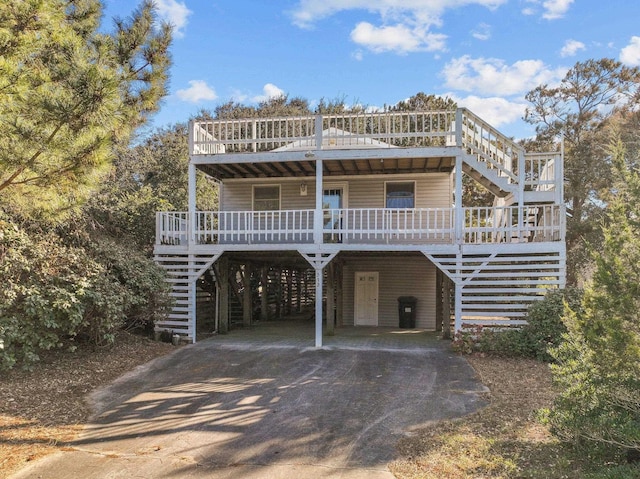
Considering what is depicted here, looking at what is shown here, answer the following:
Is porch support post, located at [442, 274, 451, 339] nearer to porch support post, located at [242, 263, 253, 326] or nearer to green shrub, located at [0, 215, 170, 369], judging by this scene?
porch support post, located at [242, 263, 253, 326]

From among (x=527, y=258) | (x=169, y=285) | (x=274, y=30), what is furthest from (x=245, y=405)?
(x=274, y=30)

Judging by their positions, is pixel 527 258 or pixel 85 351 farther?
pixel 527 258

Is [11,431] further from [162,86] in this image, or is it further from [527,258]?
[527,258]

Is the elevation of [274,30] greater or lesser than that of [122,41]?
greater

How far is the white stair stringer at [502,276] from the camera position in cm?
932

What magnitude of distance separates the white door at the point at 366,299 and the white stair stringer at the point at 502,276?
380cm

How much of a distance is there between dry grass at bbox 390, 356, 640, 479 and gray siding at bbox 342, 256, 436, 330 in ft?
23.1

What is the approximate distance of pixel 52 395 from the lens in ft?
20.7

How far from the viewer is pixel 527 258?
949 cm

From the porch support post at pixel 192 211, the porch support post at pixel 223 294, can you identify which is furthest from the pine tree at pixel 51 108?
the porch support post at pixel 223 294

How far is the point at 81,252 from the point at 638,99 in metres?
24.7

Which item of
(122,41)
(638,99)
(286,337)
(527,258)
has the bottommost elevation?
(286,337)

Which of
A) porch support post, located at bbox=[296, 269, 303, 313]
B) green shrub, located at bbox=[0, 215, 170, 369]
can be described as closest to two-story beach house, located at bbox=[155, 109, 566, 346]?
green shrub, located at bbox=[0, 215, 170, 369]

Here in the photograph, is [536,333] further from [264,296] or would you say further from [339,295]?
[264,296]
